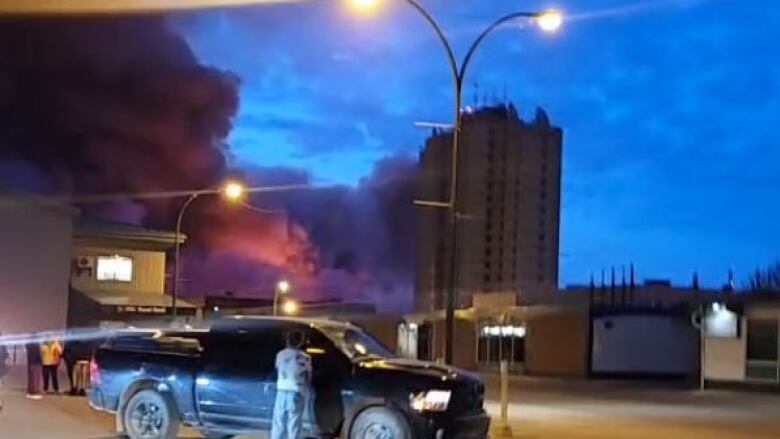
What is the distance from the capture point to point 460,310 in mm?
79938

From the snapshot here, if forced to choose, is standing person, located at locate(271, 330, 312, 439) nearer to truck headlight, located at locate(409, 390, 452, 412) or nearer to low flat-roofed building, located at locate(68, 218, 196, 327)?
truck headlight, located at locate(409, 390, 452, 412)

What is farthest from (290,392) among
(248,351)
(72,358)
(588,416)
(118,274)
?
(118,274)

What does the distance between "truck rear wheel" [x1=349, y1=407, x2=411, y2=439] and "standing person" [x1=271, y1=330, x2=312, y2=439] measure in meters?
0.84

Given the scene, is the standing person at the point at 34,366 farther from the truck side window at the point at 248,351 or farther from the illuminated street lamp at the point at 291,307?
the illuminated street lamp at the point at 291,307

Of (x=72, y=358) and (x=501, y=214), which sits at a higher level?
(x=501, y=214)

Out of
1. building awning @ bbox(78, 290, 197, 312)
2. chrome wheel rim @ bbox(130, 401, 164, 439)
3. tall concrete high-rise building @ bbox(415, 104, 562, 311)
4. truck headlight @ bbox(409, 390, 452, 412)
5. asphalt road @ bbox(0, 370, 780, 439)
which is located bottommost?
asphalt road @ bbox(0, 370, 780, 439)

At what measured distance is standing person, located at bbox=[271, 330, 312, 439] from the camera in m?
16.4

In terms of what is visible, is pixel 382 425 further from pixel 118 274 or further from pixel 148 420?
pixel 118 274

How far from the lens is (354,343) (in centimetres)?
1800

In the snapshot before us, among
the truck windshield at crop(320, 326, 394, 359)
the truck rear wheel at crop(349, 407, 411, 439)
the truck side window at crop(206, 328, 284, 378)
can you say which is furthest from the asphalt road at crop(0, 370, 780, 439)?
the truck rear wheel at crop(349, 407, 411, 439)

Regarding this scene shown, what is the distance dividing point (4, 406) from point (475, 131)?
71786 millimetres

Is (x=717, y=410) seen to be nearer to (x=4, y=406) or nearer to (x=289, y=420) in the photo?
(x=4, y=406)

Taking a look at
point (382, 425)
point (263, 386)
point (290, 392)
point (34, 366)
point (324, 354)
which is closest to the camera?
point (290, 392)

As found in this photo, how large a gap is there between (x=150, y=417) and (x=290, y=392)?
9.70ft
